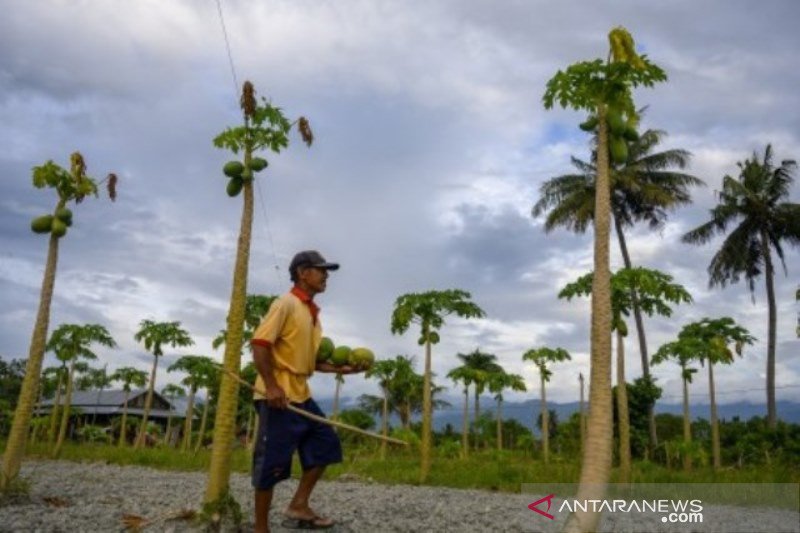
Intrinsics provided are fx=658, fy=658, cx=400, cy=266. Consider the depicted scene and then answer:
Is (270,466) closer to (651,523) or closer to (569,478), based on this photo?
(651,523)

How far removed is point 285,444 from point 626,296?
1004 cm

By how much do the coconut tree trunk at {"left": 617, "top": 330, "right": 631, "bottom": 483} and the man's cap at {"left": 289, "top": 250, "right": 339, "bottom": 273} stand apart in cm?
912

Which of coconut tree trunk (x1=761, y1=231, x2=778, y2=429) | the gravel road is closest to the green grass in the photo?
the gravel road

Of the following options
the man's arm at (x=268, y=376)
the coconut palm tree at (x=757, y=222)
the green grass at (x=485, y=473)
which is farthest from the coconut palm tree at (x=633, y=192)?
the man's arm at (x=268, y=376)

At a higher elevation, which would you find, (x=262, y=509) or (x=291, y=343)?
(x=291, y=343)

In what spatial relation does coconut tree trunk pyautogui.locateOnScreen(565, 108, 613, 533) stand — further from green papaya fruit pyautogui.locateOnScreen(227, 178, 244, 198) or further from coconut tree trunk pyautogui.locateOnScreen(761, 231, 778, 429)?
coconut tree trunk pyautogui.locateOnScreen(761, 231, 778, 429)

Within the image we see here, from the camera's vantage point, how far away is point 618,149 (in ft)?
18.4

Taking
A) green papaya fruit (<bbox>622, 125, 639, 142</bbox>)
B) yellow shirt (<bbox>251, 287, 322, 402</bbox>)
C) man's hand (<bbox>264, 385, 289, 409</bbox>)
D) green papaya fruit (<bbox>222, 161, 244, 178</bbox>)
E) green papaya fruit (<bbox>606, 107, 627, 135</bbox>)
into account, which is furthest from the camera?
green papaya fruit (<bbox>222, 161, 244, 178</bbox>)

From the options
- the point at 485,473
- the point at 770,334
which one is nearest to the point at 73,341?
the point at 485,473

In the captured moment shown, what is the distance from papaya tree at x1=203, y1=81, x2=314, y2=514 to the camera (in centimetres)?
591

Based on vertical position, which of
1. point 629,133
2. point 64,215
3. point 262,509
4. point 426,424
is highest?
point 629,133

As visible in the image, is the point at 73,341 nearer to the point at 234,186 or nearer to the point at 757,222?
the point at 234,186

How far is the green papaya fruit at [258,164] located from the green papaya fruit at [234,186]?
20cm

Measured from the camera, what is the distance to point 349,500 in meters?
8.88
